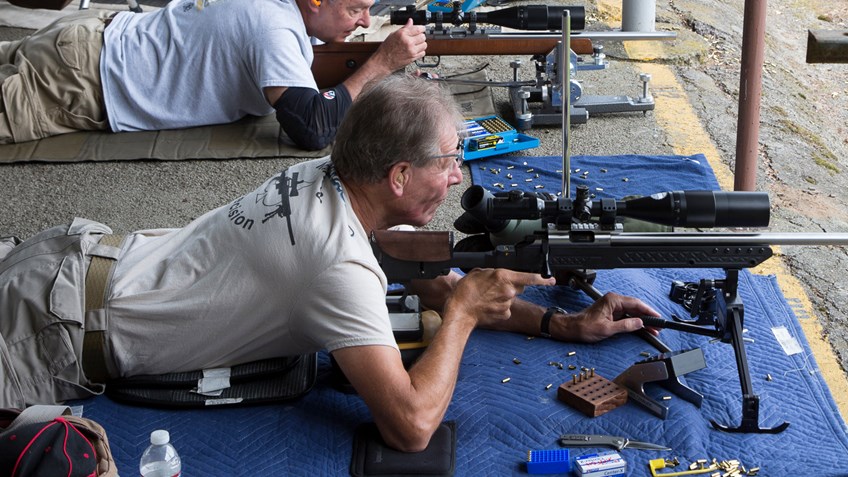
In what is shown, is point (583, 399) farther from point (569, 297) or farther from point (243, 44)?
point (243, 44)

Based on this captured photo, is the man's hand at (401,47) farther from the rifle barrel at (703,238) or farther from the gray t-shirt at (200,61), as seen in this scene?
the rifle barrel at (703,238)

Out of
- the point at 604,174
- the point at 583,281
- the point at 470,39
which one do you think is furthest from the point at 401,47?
the point at 583,281

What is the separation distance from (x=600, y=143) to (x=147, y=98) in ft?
7.97

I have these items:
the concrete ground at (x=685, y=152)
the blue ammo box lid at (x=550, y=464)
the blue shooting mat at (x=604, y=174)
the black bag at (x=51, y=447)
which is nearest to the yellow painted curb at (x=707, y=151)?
the concrete ground at (x=685, y=152)

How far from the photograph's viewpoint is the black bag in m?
2.48

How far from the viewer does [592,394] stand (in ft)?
11.1

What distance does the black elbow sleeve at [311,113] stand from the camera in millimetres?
5070

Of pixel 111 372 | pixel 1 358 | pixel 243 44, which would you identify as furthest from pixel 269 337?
pixel 243 44

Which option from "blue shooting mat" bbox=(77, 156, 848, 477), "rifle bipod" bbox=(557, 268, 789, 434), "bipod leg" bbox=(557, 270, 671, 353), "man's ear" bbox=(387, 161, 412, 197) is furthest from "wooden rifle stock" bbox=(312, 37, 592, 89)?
"man's ear" bbox=(387, 161, 412, 197)

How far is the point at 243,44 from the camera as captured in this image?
518 cm

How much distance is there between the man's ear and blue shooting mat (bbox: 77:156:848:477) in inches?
30.7

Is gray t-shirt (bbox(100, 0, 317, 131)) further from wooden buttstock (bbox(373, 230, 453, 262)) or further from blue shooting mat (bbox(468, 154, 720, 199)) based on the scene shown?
wooden buttstock (bbox(373, 230, 453, 262))

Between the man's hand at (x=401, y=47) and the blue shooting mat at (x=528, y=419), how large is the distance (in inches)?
82.2

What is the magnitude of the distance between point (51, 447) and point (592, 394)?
5.52ft
